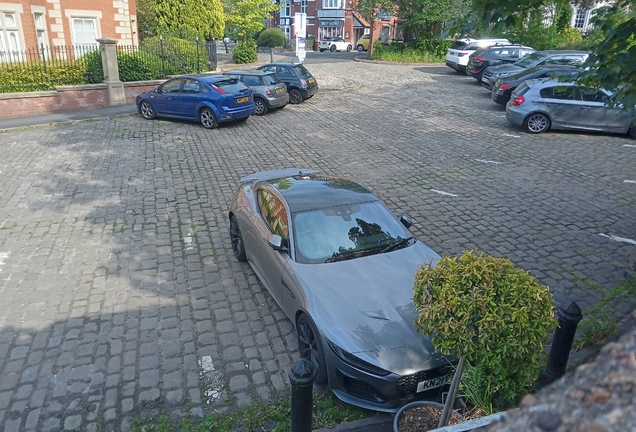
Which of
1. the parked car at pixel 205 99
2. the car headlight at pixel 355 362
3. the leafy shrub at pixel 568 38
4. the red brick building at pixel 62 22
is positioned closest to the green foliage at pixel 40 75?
the red brick building at pixel 62 22

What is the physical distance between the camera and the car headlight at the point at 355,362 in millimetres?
4086

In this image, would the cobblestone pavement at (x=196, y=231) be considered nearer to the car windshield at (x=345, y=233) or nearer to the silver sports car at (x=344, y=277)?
the silver sports car at (x=344, y=277)

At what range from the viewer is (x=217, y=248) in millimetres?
7477

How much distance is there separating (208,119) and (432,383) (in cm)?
1250

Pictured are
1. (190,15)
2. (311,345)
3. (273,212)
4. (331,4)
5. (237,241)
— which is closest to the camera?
(311,345)

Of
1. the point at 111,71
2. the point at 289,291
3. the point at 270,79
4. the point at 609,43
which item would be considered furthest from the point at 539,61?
the point at 289,291

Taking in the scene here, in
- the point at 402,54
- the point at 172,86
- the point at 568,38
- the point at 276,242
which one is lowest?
the point at 276,242

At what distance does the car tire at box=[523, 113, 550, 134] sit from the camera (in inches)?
562

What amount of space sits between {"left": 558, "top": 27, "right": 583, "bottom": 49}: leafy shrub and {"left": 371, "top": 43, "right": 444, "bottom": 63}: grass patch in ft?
24.5

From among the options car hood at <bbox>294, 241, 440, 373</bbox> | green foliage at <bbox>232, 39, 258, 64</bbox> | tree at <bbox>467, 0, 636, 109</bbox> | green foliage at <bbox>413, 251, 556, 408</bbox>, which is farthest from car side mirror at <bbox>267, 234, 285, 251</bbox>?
green foliage at <bbox>232, 39, 258, 64</bbox>

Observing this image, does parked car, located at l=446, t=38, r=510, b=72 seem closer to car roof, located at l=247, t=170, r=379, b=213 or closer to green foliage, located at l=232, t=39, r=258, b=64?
green foliage, located at l=232, t=39, r=258, b=64

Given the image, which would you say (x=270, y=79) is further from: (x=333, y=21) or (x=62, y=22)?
(x=333, y=21)

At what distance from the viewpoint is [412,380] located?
4.11m

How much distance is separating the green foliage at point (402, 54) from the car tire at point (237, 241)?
2963 cm
